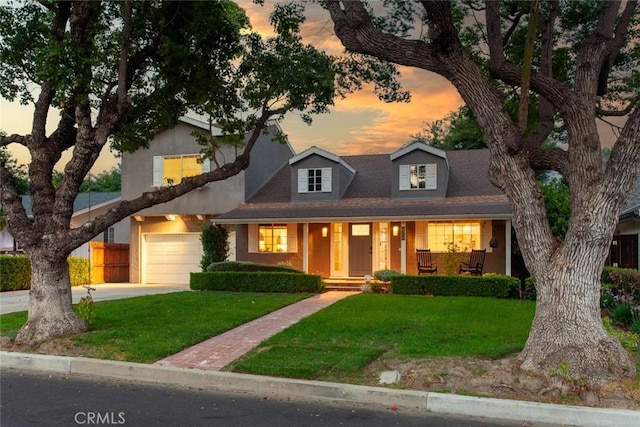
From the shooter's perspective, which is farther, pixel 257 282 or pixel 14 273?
pixel 14 273

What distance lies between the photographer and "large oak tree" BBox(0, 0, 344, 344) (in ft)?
31.7

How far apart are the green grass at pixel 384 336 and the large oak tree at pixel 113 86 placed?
3620 mm

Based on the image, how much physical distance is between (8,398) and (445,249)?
15150 millimetres

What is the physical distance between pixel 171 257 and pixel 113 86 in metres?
13.3

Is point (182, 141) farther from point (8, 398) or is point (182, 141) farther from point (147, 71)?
point (8, 398)

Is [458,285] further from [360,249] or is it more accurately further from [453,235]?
[360,249]

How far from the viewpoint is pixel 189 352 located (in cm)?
892

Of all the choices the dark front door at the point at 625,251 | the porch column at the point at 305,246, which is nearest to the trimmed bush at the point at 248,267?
the porch column at the point at 305,246

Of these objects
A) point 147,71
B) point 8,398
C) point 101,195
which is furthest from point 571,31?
point 101,195

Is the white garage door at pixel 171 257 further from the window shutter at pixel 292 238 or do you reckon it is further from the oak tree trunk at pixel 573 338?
the oak tree trunk at pixel 573 338

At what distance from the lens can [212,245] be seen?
830 inches

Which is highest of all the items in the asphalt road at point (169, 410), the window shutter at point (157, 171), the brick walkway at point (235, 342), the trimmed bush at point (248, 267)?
the window shutter at point (157, 171)

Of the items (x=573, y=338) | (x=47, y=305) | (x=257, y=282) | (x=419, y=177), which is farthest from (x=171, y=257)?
(x=573, y=338)

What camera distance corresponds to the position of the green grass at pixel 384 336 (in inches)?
313
